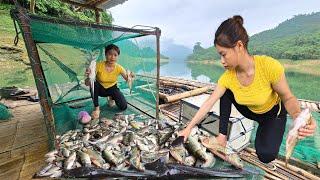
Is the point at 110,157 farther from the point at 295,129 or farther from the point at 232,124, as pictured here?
the point at 295,129

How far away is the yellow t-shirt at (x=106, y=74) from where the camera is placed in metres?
5.04

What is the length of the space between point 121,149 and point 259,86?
220 cm

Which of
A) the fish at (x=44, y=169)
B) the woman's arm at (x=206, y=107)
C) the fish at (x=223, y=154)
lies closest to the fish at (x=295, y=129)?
the woman's arm at (x=206, y=107)

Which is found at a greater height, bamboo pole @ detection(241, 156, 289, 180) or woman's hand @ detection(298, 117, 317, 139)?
woman's hand @ detection(298, 117, 317, 139)

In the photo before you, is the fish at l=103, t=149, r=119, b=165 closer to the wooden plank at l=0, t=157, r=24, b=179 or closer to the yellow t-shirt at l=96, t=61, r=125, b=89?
the wooden plank at l=0, t=157, r=24, b=179

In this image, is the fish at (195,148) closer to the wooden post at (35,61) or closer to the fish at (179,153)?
the fish at (179,153)

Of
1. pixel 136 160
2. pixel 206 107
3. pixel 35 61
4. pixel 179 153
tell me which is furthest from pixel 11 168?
pixel 206 107

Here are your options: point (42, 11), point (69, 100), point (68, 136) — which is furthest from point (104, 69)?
point (42, 11)

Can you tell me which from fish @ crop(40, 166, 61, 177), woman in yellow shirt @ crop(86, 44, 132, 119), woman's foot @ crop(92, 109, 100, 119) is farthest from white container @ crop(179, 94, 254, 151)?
fish @ crop(40, 166, 61, 177)

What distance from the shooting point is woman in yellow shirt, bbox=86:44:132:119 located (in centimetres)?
482

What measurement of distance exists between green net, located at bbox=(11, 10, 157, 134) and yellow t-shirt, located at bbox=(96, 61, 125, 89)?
223 mm

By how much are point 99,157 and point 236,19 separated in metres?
2.43

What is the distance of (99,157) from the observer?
3078mm

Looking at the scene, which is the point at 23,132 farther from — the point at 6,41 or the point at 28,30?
the point at 6,41
